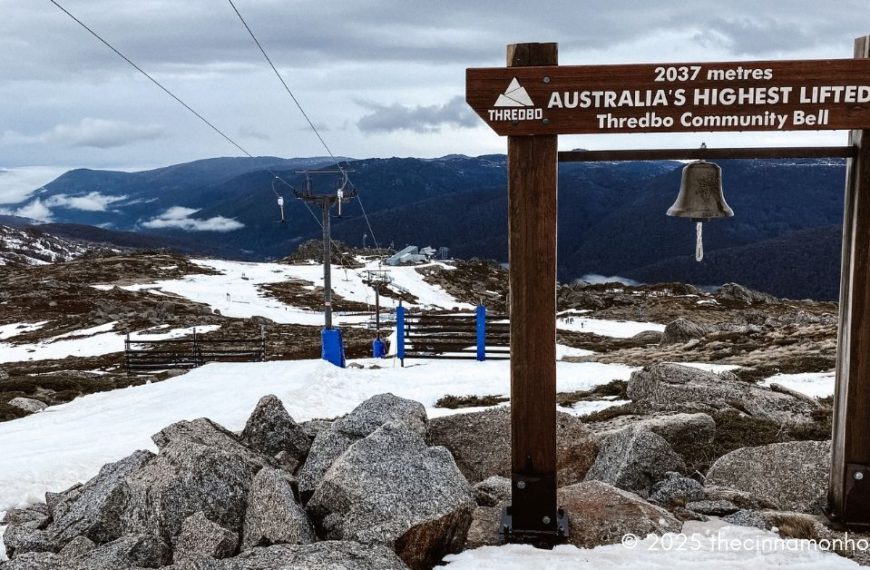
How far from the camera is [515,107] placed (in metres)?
5.79

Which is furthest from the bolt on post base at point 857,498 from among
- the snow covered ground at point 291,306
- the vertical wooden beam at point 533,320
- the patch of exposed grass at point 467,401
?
the snow covered ground at point 291,306

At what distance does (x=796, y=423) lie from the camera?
35.5 feet

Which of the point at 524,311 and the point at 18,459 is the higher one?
the point at 524,311

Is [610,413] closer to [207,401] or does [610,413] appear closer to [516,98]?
[516,98]

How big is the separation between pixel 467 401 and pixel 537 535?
11.0 metres

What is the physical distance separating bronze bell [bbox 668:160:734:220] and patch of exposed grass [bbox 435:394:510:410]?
413 inches

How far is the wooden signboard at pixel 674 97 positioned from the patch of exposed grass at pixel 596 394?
10.4 m

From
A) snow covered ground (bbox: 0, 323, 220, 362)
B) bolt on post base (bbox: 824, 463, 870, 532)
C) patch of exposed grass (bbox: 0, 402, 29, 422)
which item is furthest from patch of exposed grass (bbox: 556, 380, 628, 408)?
snow covered ground (bbox: 0, 323, 220, 362)

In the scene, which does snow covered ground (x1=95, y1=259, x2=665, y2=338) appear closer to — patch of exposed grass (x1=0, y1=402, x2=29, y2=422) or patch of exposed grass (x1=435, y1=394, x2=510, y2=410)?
patch of exposed grass (x1=435, y1=394, x2=510, y2=410)

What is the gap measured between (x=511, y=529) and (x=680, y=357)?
19531 mm

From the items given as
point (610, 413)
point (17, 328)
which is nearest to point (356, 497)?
point (610, 413)

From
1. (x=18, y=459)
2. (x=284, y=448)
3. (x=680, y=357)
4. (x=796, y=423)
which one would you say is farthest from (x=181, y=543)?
(x=680, y=357)

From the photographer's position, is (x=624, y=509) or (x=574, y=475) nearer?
(x=624, y=509)

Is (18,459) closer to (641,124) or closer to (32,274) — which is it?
(641,124)
